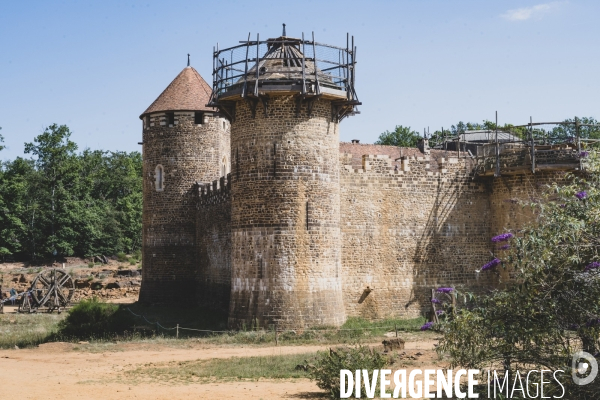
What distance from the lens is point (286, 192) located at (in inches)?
848

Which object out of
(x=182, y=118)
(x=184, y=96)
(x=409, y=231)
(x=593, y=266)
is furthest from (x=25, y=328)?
(x=593, y=266)

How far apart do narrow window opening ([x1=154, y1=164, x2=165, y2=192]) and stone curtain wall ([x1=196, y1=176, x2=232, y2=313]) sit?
188 centimetres

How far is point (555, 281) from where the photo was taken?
11211 mm

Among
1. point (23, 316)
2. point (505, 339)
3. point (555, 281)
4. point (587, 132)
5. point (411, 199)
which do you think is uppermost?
point (587, 132)

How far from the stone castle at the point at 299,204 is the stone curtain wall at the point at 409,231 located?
4 centimetres

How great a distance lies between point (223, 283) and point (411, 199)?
25.6 ft

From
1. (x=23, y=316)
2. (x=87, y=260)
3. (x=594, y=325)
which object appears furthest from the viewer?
(x=87, y=260)

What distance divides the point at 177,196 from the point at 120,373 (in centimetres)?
1469

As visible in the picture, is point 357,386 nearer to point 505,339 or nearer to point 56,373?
point 505,339

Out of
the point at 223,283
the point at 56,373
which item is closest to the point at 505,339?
the point at 56,373

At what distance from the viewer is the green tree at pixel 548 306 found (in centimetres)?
1105

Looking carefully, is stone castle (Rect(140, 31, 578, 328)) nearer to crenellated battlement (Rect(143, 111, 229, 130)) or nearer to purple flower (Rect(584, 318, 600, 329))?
crenellated battlement (Rect(143, 111, 229, 130))

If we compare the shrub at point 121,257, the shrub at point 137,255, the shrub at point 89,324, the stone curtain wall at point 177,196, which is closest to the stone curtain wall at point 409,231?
the shrub at point 89,324

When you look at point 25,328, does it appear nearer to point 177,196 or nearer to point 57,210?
point 177,196
